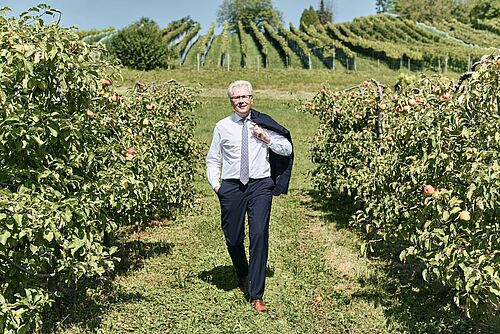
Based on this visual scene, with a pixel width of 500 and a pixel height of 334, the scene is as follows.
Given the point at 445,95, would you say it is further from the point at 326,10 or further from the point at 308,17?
the point at 326,10

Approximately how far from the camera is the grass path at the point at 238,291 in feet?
14.9

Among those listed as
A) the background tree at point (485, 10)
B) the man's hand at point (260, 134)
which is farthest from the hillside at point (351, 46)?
the man's hand at point (260, 134)

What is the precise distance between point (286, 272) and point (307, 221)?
7.32ft

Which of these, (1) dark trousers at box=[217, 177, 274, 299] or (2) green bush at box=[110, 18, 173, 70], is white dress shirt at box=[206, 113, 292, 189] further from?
(2) green bush at box=[110, 18, 173, 70]

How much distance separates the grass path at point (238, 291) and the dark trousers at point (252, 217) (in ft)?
1.19

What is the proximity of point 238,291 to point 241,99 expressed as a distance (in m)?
1.75

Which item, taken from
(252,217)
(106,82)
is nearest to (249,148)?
(252,217)

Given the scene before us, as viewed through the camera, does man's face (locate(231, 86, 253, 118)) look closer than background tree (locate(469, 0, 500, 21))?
Yes

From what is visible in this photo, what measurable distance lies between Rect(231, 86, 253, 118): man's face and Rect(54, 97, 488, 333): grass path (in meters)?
1.64

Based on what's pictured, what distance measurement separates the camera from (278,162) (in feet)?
15.8

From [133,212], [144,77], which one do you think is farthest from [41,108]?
[144,77]

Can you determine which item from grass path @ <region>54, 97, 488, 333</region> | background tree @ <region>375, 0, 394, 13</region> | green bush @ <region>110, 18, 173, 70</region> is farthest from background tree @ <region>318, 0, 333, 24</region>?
grass path @ <region>54, 97, 488, 333</region>

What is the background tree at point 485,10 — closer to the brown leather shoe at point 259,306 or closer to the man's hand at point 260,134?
the man's hand at point 260,134

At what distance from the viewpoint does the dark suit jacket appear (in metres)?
4.75
